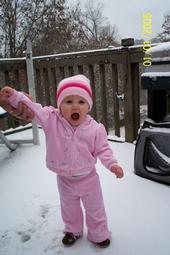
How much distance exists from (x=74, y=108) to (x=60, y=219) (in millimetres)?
896

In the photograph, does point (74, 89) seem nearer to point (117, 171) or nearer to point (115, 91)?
point (117, 171)

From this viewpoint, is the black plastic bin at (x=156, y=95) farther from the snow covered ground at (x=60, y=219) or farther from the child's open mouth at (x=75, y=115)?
the child's open mouth at (x=75, y=115)

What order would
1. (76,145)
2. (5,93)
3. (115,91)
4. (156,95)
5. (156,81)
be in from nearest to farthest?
(5,93) → (76,145) → (156,81) → (156,95) → (115,91)

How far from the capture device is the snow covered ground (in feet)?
6.41

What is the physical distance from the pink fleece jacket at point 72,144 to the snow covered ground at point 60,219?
1.62 feet

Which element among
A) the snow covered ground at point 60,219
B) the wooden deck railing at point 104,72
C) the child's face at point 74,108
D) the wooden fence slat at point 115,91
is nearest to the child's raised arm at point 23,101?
the child's face at point 74,108

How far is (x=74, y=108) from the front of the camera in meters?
1.78

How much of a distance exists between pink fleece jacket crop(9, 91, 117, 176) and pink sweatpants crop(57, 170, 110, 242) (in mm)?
82

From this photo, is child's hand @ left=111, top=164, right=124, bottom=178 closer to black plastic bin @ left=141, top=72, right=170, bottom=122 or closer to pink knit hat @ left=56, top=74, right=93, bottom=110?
pink knit hat @ left=56, top=74, right=93, bottom=110

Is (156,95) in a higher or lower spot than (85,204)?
higher

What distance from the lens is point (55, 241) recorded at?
2.04 meters

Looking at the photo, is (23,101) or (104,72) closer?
(23,101)

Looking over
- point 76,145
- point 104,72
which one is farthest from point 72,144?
point 104,72

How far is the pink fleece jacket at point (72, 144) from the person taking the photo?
1817 mm
